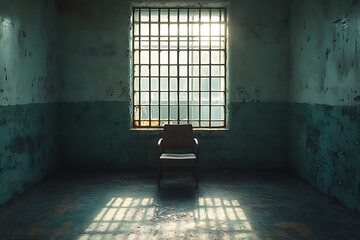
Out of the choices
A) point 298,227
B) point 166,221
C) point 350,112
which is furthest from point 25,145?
point 350,112

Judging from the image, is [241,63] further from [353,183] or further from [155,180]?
[353,183]

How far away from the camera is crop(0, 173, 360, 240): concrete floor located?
3.83 metres

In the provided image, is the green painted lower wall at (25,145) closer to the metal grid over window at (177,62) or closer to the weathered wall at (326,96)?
the metal grid over window at (177,62)

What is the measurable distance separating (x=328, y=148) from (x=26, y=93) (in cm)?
424

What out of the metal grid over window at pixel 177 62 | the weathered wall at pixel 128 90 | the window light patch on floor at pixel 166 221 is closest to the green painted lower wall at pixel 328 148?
the weathered wall at pixel 128 90

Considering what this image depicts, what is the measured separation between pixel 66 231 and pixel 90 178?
2.57 metres

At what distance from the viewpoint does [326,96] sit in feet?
17.3

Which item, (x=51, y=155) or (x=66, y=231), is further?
(x=51, y=155)

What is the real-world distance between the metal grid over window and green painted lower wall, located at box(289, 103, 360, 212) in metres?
1.50

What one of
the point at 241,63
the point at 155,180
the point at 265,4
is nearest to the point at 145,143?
the point at 155,180

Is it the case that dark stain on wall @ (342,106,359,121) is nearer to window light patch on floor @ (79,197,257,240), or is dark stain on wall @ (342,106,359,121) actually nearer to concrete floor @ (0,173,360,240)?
concrete floor @ (0,173,360,240)

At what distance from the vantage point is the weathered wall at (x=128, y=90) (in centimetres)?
700

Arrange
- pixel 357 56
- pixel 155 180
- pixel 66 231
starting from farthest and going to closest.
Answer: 1. pixel 155 180
2. pixel 357 56
3. pixel 66 231

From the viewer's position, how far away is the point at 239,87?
7.06 meters
